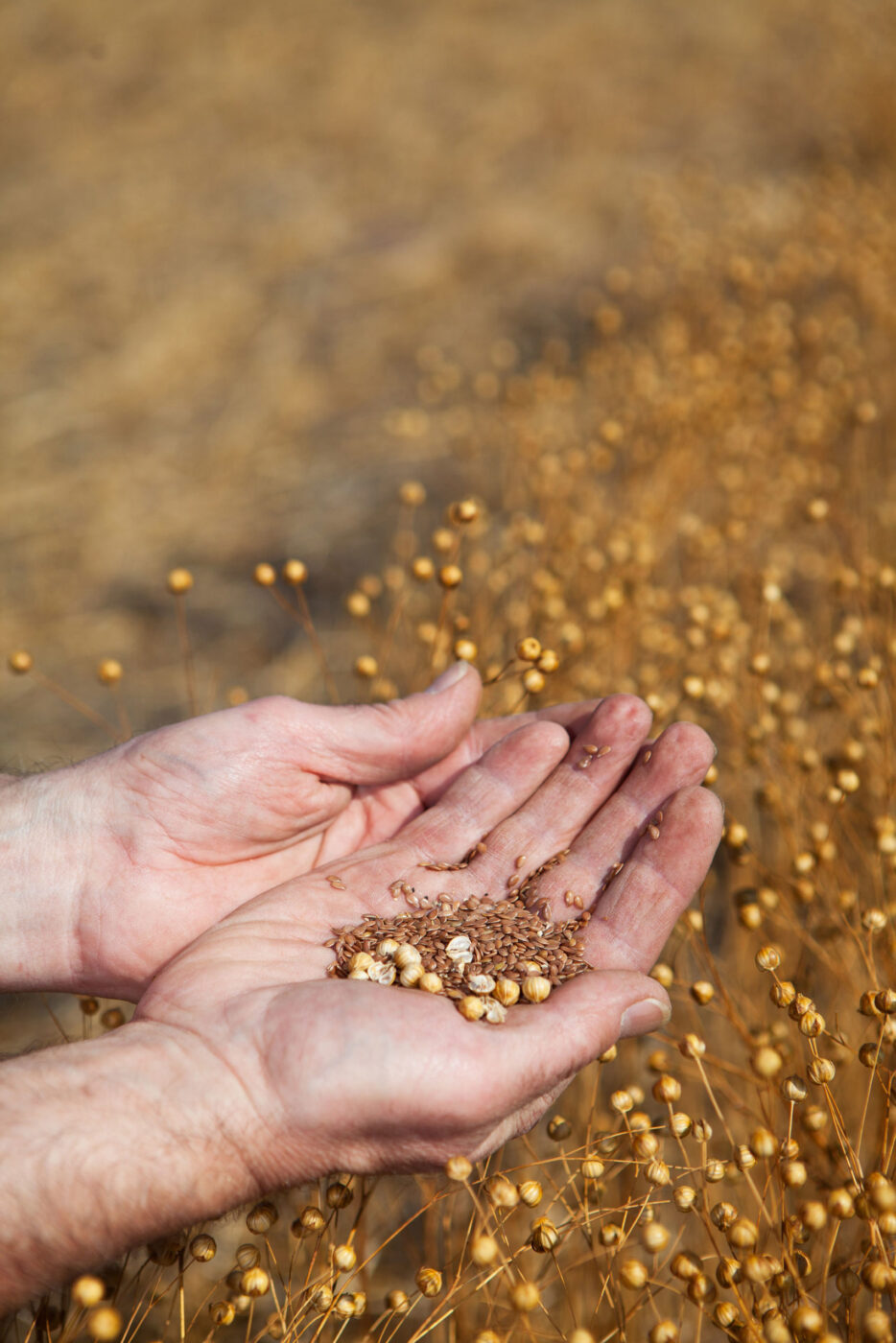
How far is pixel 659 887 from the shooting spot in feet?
4.85

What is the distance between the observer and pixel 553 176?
577 cm

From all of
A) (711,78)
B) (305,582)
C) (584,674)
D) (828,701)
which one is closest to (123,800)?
(584,674)

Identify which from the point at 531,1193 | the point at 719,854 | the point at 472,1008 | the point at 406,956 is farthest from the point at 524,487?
the point at 531,1193

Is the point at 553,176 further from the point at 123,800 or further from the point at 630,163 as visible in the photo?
the point at 123,800

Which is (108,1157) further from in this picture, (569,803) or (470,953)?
(569,803)

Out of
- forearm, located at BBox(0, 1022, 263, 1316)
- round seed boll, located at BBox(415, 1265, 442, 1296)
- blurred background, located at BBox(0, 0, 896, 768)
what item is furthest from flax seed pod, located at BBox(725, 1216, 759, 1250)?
blurred background, located at BBox(0, 0, 896, 768)

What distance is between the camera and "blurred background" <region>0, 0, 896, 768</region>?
3.73 metres

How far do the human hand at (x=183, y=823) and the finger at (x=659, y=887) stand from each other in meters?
0.36

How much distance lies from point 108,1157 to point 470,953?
Result: 58 centimetres

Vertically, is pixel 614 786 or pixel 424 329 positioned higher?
pixel 614 786

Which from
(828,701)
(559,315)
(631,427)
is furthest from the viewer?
(559,315)

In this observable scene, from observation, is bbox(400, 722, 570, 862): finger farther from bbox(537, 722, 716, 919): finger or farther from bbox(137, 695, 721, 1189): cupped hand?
bbox(537, 722, 716, 919): finger

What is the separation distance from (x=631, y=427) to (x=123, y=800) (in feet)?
6.64

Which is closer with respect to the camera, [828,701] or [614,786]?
[614,786]
